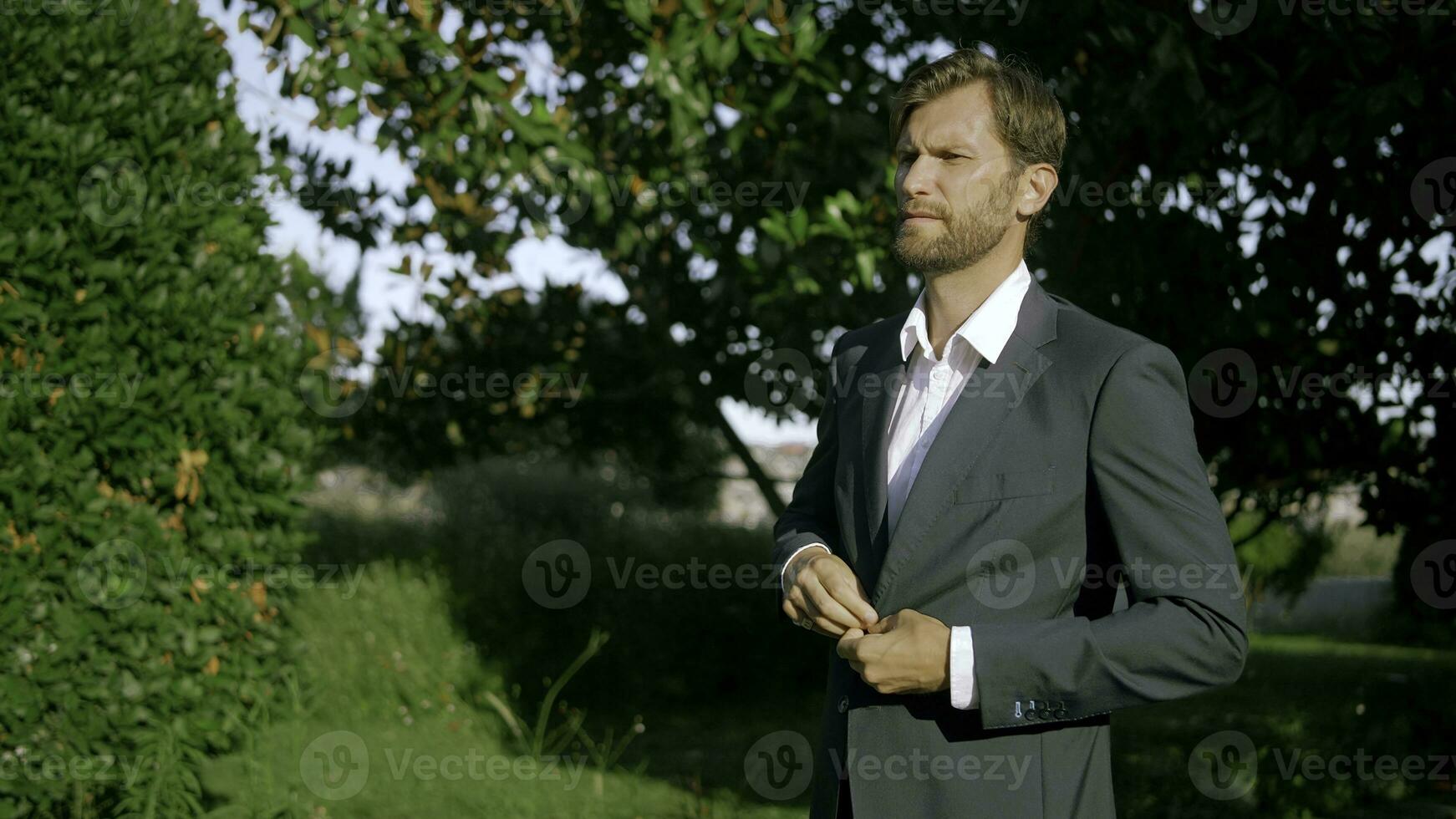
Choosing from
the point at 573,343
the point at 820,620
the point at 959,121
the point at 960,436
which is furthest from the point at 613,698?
the point at 959,121

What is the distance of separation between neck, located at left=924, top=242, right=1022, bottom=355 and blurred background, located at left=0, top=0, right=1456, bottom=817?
3.44 metres

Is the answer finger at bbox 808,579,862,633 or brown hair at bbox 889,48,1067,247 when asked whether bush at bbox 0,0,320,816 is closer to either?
finger at bbox 808,579,862,633

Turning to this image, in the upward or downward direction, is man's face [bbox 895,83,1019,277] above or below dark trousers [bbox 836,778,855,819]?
above

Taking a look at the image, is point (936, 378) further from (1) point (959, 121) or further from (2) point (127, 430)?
(2) point (127, 430)

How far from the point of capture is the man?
2.34m

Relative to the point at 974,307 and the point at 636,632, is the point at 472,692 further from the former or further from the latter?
the point at 974,307

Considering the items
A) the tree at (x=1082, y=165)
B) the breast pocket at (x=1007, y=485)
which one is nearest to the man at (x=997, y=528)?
the breast pocket at (x=1007, y=485)

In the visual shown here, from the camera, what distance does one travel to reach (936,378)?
2783mm

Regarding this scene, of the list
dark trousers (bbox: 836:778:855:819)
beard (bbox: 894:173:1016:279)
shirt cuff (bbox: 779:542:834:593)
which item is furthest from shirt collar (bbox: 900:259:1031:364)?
dark trousers (bbox: 836:778:855:819)

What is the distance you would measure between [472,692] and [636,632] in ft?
5.14

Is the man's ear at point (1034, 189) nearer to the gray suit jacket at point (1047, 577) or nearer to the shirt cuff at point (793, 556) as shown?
the gray suit jacket at point (1047, 577)

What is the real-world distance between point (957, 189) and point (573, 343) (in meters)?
6.80

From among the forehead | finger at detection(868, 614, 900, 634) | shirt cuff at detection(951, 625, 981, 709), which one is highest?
the forehead

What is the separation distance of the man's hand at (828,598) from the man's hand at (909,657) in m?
0.14
